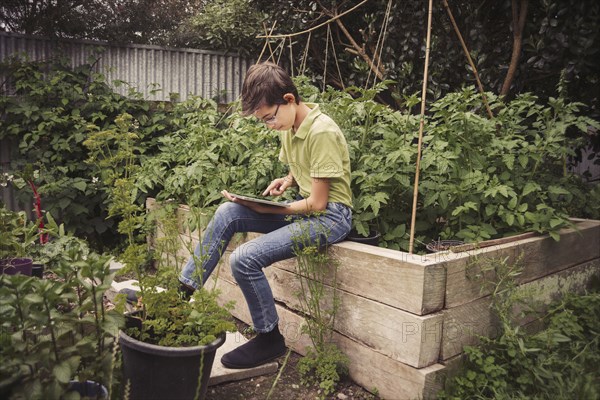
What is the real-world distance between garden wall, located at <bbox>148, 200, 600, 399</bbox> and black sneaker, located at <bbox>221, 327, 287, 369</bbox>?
27 centimetres

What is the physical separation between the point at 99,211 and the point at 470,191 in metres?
3.74

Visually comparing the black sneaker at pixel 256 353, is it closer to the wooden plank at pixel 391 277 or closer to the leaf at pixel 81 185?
the wooden plank at pixel 391 277

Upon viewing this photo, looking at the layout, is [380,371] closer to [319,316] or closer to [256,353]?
[319,316]

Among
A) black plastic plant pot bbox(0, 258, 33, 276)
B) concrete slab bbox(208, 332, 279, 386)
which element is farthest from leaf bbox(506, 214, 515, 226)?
black plastic plant pot bbox(0, 258, 33, 276)

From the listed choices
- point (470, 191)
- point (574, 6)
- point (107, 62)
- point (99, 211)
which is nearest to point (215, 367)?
point (470, 191)

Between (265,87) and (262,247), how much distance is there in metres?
0.81

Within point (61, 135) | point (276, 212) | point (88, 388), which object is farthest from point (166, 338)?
point (61, 135)

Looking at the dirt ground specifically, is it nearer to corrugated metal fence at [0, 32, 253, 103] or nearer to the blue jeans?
the blue jeans

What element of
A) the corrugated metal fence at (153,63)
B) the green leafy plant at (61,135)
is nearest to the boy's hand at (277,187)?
the green leafy plant at (61,135)

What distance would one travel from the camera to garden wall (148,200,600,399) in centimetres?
210

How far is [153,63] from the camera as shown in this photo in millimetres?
6926

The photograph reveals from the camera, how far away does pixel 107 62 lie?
6500 millimetres

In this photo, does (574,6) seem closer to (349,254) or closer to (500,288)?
(500,288)

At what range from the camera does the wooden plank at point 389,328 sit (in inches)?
82.1
